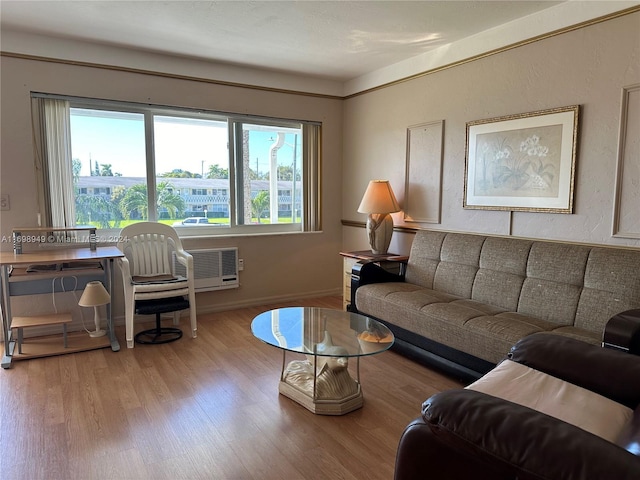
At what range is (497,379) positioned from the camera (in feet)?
5.55

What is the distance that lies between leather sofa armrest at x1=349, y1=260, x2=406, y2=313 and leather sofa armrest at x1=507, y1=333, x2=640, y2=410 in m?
1.70

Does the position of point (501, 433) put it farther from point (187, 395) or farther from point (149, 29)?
point (149, 29)

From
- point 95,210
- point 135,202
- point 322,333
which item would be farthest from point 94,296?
point 322,333

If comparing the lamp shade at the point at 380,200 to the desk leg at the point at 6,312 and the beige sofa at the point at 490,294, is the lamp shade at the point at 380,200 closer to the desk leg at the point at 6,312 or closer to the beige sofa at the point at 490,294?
the beige sofa at the point at 490,294

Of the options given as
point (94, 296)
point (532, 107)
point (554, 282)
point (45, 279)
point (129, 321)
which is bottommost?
point (129, 321)

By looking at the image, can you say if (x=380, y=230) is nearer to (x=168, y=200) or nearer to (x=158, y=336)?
(x=168, y=200)

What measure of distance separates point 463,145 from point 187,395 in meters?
2.81

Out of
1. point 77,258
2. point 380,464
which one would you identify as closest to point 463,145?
point 380,464

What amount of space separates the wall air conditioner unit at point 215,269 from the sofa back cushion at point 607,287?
3039 millimetres

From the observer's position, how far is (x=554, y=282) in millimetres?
2705

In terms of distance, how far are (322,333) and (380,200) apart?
175cm

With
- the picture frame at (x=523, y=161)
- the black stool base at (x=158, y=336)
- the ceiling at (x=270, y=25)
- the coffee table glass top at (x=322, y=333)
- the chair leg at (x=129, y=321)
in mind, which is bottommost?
the black stool base at (x=158, y=336)

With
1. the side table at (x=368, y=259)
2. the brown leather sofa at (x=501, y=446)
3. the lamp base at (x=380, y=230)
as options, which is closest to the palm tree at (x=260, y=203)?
the side table at (x=368, y=259)

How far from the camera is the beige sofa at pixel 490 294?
2430mm
